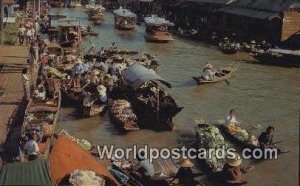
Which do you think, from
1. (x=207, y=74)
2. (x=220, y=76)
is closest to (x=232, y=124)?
(x=207, y=74)

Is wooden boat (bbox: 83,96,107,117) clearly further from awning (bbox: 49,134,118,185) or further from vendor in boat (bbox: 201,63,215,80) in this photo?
vendor in boat (bbox: 201,63,215,80)

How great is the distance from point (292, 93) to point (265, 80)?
3.47 meters

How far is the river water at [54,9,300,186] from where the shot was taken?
18.5 m

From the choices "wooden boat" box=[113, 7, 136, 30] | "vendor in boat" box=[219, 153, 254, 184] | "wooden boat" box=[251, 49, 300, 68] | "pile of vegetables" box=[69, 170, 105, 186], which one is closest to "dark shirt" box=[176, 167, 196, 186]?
"vendor in boat" box=[219, 153, 254, 184]

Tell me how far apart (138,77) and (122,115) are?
7.65ft

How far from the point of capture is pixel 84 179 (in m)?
12.7

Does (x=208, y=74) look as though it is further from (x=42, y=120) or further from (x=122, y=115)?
(x=42, y=120)

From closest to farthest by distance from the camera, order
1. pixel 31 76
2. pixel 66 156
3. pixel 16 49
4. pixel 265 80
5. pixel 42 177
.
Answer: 1. pixel 42 177
2. pixel 66 156
3. pixel 31 76
4. pixel 16 49
5. pixel 265 80

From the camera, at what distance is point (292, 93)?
30.4 meters

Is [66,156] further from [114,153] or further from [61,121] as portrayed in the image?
[61,121]

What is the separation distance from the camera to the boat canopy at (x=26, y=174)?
1109cm

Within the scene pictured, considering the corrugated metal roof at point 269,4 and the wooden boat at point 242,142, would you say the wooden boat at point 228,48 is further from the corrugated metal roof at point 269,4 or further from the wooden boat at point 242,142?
the wooden boat at point 242,142

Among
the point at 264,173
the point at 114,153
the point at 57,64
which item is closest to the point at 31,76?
the point at 57,64

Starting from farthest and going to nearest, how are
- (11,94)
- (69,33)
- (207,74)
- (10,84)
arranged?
(69,33)
(207,74)
(10,84)
(11,94)
